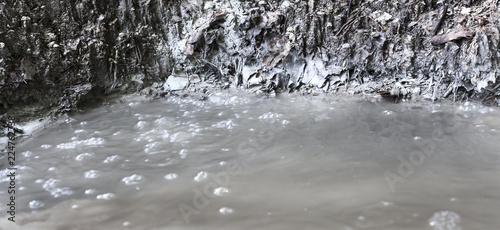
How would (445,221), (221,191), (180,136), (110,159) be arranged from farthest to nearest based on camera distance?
(180,136) → (110,159) → (221,191) → (445,221)

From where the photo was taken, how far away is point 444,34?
338 cm

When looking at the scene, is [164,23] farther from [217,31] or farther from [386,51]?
[386,51]

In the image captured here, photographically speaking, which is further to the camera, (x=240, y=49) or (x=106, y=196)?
(x=240, y=49)

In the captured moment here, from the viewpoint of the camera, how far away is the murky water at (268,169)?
5.13 ft

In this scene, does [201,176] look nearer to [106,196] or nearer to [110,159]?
[106,196]

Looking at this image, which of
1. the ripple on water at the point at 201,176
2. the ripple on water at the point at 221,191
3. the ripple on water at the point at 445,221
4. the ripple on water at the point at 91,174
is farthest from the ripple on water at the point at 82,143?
the ripple on water at the point at 445,221

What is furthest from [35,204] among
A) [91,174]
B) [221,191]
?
[221,191]

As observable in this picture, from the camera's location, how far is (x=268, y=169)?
2.04 metres

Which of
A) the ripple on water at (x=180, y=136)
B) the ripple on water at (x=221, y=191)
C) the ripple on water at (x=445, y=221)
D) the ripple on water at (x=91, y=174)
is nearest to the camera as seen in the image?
the ripple on water at (x=445, y=221)

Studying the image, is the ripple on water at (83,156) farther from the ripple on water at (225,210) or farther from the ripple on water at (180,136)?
the ripple on water at (225,210)

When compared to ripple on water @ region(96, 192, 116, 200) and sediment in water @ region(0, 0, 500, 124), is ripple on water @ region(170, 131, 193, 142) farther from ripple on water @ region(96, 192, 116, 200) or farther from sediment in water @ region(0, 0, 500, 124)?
sediment in water @ region(0, 0, 500, 124)

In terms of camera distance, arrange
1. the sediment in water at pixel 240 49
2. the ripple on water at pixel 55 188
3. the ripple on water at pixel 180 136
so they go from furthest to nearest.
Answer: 1. the sediment in water at pixel 240 49
2. the ripple on water at pixel 180 136
3. the ripple on water at pixel 55 188

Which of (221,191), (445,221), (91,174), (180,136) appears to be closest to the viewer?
(445,221)

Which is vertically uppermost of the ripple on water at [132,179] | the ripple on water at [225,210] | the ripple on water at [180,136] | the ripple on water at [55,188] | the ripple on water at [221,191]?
the ripple on water at [180,136]
